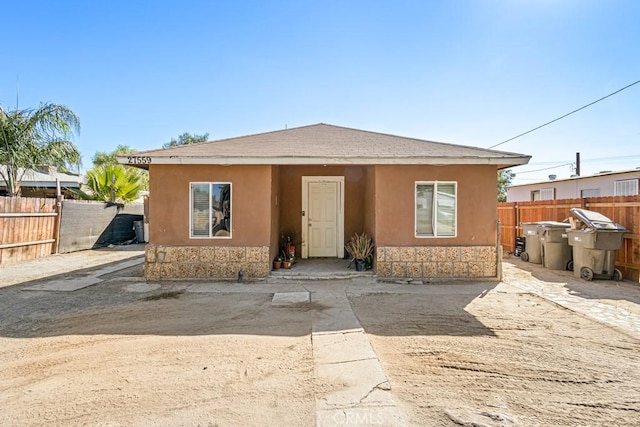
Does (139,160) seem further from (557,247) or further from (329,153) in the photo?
(557,247)

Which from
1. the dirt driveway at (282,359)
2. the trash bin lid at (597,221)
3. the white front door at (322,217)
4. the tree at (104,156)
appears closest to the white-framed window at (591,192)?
the trash bin lid at (597,221)

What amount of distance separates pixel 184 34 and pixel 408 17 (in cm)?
657

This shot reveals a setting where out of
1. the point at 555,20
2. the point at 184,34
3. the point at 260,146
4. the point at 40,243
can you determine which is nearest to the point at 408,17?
the point at 555,20

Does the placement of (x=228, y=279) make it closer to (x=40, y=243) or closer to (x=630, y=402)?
(x=630, y=402)

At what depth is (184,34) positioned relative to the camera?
391 inches

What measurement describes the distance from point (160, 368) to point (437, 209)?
254 inches

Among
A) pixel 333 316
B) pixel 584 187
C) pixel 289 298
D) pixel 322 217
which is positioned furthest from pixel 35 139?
pixel 584 187

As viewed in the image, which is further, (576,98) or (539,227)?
(576,98)

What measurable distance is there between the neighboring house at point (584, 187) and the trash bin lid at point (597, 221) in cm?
657

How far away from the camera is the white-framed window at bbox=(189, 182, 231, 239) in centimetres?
781

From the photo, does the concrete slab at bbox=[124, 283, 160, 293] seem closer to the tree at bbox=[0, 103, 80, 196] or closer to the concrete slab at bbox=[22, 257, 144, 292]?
the concrete slab at bbox=[22, 257, 144, 292]

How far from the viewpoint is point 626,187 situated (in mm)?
13141

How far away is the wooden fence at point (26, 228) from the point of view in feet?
32.6

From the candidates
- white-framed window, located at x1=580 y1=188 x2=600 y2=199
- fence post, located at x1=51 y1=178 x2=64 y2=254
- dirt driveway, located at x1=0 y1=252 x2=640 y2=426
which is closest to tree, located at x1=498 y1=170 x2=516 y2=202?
white-framed window, located at x1=580 y1=188 x2=600 y2=199
